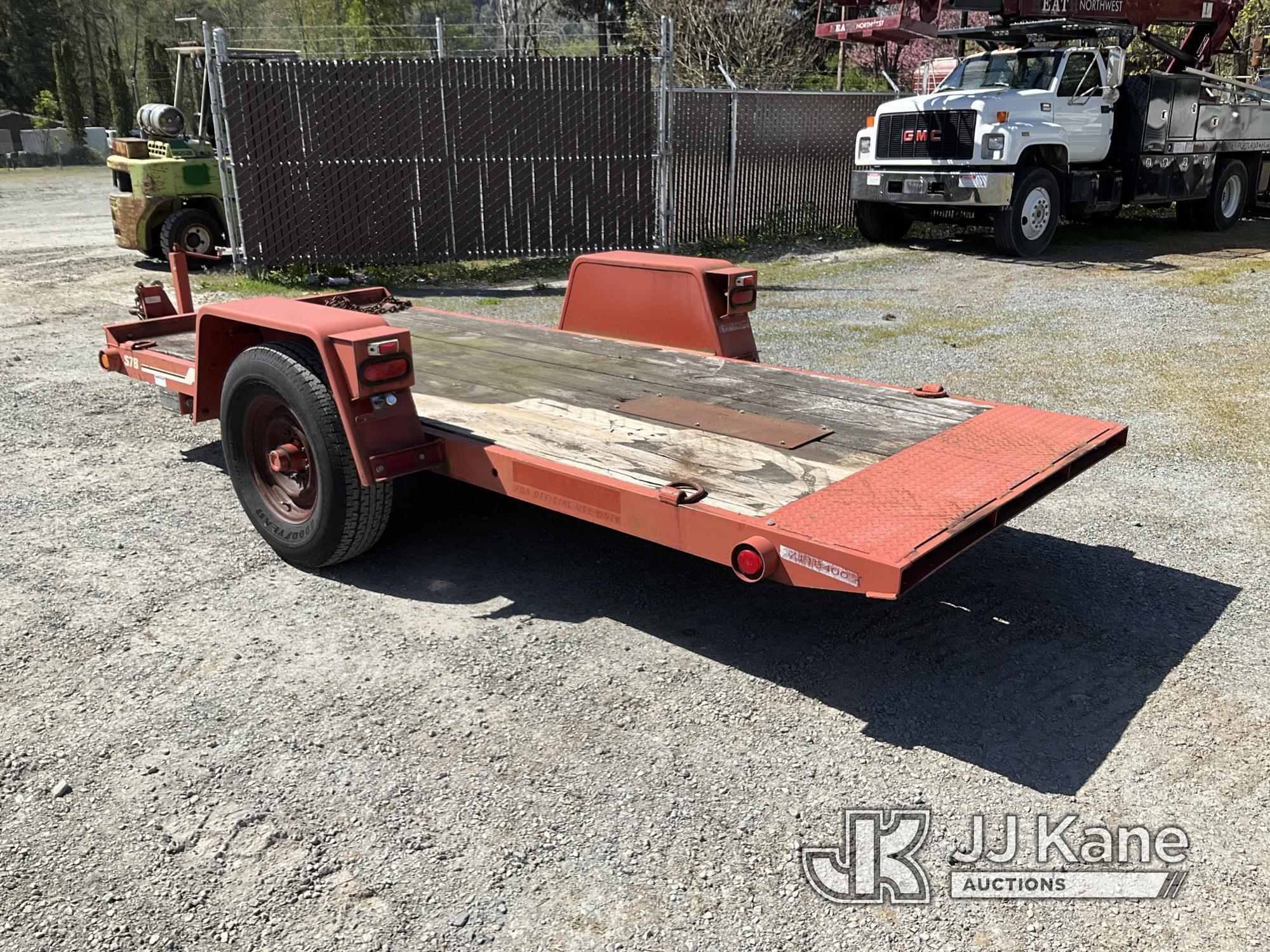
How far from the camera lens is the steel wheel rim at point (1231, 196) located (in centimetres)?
1578

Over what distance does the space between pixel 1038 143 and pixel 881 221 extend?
259 centimetres

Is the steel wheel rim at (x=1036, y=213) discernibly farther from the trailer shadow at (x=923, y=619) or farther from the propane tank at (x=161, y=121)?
the propane tank at (x=161, y=121)

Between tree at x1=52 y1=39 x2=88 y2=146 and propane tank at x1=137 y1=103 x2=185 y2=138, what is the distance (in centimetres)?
3176

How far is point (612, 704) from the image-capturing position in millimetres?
3588

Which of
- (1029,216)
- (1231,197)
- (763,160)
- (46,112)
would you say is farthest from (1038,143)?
(46,112)

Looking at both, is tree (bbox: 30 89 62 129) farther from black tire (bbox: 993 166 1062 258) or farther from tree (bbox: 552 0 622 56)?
black tire (bbox: 993 166 1062 258)

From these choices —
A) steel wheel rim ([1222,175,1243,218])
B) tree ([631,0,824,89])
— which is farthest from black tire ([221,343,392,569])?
tree ([631,0,824,89])

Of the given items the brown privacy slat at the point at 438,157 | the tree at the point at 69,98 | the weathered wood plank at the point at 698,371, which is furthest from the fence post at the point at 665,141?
the tree at the point at 69,98

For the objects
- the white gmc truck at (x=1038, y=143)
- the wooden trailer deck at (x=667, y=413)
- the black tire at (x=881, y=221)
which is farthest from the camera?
the black tire at (x=881, y=221)

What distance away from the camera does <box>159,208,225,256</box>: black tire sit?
12859mm

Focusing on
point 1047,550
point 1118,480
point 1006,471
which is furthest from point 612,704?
point 1118,480

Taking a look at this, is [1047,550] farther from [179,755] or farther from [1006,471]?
[179,755]

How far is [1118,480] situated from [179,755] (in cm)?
470

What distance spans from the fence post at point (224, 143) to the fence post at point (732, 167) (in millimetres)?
6373
